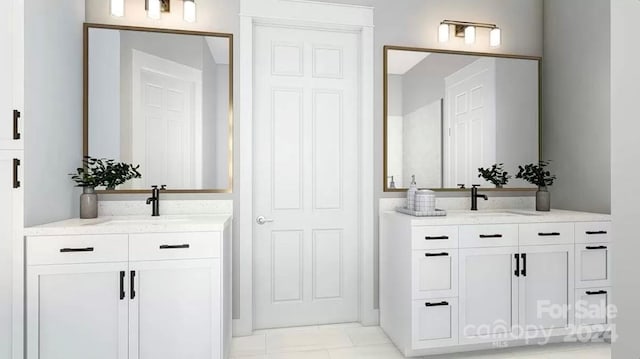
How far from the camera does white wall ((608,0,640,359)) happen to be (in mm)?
530

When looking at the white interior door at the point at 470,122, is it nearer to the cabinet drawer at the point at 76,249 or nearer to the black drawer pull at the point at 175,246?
the black drawer pull at the point at 175,246

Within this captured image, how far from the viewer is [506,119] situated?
3080mm

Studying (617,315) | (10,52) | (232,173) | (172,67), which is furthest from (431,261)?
(10,52)

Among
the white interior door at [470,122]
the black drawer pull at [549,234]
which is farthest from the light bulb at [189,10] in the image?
the black drawer pull at [549,234]

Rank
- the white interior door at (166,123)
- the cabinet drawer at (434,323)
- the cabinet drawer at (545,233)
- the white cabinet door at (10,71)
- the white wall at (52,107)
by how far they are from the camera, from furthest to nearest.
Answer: the white interior door at (166,123), the cabinet drawer at (545,233), the cabinet drawer at (434,323), the white wall at (52,107), the white cabinet door at (10,71)

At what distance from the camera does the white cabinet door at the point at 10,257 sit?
5.82 feet

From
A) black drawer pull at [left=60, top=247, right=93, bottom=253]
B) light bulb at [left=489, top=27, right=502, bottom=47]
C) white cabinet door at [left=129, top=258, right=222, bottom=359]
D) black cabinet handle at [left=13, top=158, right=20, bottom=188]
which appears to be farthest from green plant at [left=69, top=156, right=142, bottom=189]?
light bulb at [left=489, top=27, right=502, bottom=47]

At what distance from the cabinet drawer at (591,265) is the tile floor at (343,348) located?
451 mm

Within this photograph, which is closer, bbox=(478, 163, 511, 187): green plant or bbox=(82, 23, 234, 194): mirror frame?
bbox=(82, 23, 234, 194): mirror frame

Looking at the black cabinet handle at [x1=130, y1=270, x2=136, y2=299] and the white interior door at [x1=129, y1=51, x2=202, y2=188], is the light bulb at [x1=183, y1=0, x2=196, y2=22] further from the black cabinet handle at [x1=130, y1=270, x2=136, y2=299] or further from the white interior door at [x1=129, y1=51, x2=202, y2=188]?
the black cabinet handle at [x1=130, y1=270, x2=136, y2=299]

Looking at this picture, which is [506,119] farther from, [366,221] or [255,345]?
[255,345]

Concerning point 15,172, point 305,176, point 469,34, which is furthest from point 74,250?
point 469,34

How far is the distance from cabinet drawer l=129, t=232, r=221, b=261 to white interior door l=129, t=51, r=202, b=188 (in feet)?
2.39

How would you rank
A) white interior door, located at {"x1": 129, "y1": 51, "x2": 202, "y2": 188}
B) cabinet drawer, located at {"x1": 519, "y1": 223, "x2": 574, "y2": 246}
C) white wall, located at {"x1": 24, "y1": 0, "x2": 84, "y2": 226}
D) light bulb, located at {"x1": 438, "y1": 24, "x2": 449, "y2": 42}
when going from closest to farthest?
white wall, located at {"x1": 24, "y1": 0, "x2": 84, "y2": 226}, cabinet drawer, located at {"x1": 519, "y1": 223, "x2": 574, "y2": 246}, white interior door, located at {"x1": 129, "y1": 51, "x2": 202, "y2": 188}, light bulb, located at {"x1": 438, "y1": 24, "x2": 449, "y2": 42}
